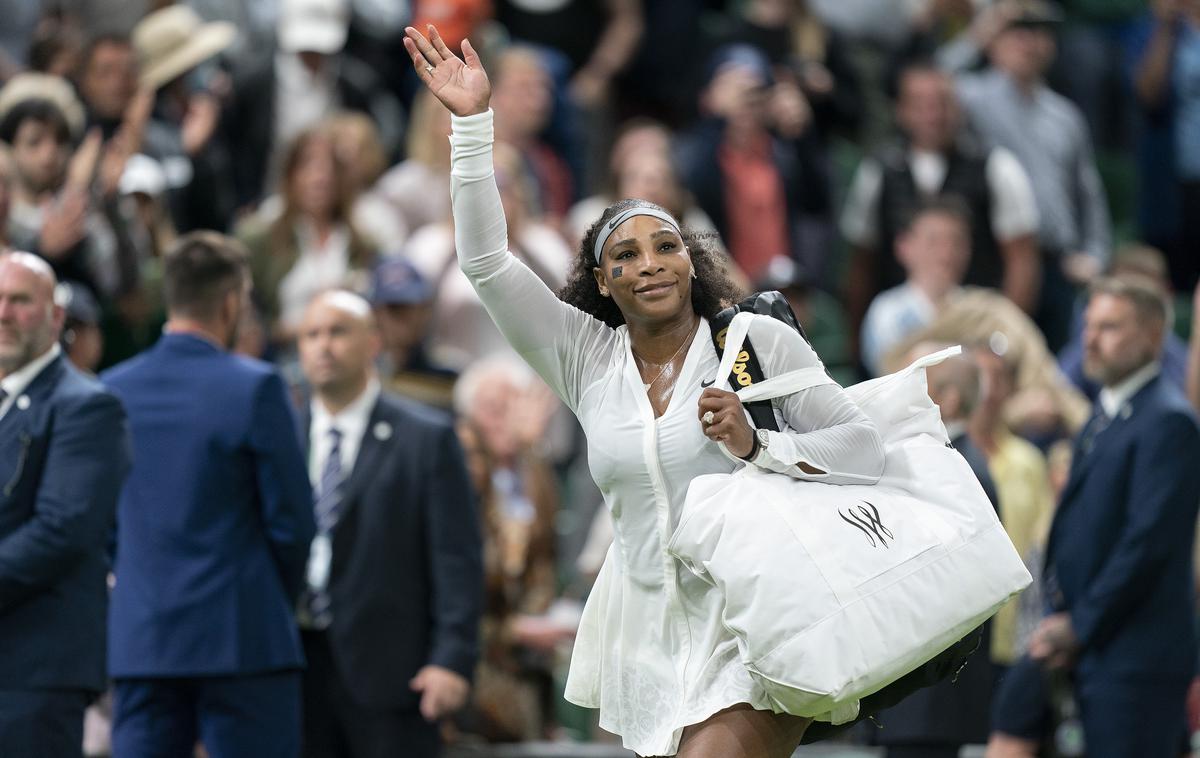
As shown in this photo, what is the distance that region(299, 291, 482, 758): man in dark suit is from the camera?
264 inches

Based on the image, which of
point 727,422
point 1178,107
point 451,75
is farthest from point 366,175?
point 727,422

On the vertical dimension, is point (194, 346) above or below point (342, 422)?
above

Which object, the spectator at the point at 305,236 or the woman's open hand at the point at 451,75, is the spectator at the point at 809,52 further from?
the woman's open hand at the point at 451,75

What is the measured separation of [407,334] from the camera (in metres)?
8.41

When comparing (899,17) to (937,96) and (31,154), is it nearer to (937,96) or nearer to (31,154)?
(937,96)

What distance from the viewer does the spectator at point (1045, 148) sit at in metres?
11.4

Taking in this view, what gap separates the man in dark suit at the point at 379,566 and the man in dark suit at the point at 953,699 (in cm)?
154

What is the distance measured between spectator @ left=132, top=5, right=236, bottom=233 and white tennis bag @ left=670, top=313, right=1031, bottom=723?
578 cm

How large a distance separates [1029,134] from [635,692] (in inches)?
307

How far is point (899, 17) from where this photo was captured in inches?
502

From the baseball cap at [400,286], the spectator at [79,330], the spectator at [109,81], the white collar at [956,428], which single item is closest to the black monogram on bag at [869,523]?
the white collar at [956,428]

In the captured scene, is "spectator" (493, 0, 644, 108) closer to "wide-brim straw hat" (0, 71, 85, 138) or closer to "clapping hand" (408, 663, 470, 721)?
"wide-brim straw hat" (0, 71, 85, 138)

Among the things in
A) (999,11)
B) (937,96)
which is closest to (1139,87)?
(999,11)

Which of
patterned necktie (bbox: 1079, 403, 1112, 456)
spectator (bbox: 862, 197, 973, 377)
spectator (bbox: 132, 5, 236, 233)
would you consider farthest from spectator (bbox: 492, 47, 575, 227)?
patterned necktie (bbox: 1079, 403, 1112, 456)
